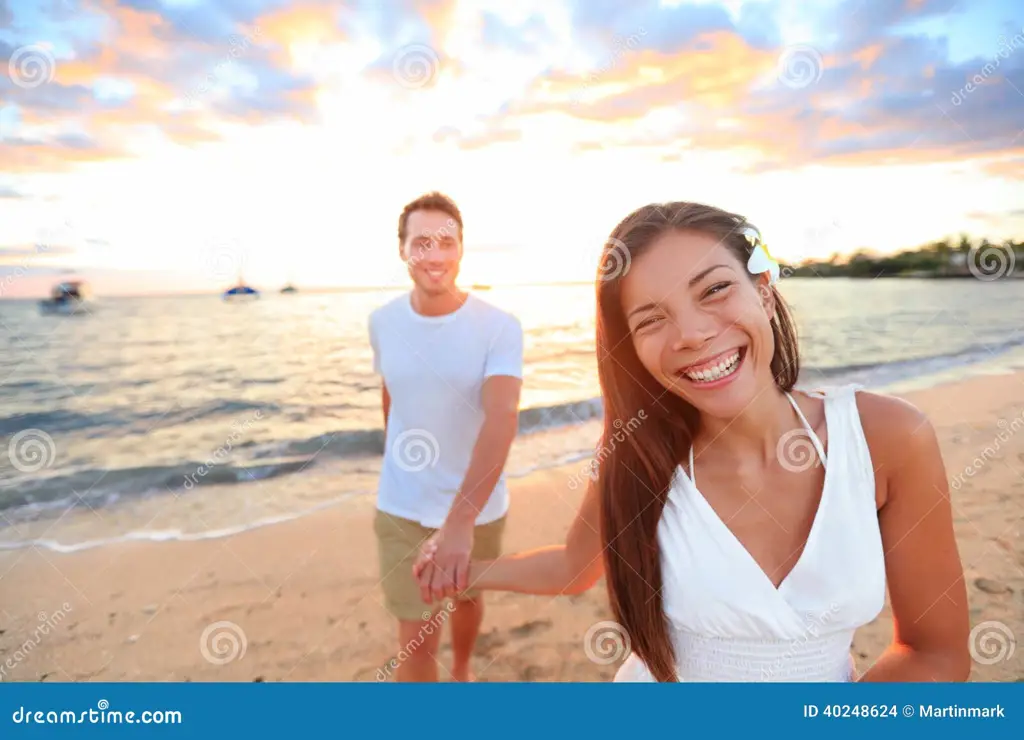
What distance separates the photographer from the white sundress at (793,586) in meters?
1.80

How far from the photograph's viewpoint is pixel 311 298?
23.1 meters

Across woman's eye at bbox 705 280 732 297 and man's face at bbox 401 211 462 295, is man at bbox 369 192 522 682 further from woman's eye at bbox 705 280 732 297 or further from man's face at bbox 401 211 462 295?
woman's eye at bbox 705 280 732 297

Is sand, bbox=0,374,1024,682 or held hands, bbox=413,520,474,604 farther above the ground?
held hands, bbox=413,520,474,604

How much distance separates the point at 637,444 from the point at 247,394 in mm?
11020

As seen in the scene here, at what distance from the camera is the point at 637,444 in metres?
2.00

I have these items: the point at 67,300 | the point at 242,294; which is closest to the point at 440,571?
the point at 67,300

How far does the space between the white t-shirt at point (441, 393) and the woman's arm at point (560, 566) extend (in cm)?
116

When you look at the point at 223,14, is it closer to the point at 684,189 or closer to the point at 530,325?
the point at 684,189

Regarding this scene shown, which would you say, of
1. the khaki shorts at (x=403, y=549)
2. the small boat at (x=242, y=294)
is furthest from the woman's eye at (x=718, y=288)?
the small boat at (x=242, y=294)

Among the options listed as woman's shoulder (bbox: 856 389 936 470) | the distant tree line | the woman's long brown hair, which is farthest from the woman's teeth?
the distant tree line

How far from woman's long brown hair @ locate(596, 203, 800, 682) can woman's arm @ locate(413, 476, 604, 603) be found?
0.08 m

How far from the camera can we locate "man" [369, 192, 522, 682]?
333 centimetres

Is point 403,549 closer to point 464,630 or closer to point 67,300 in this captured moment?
point 464,630
